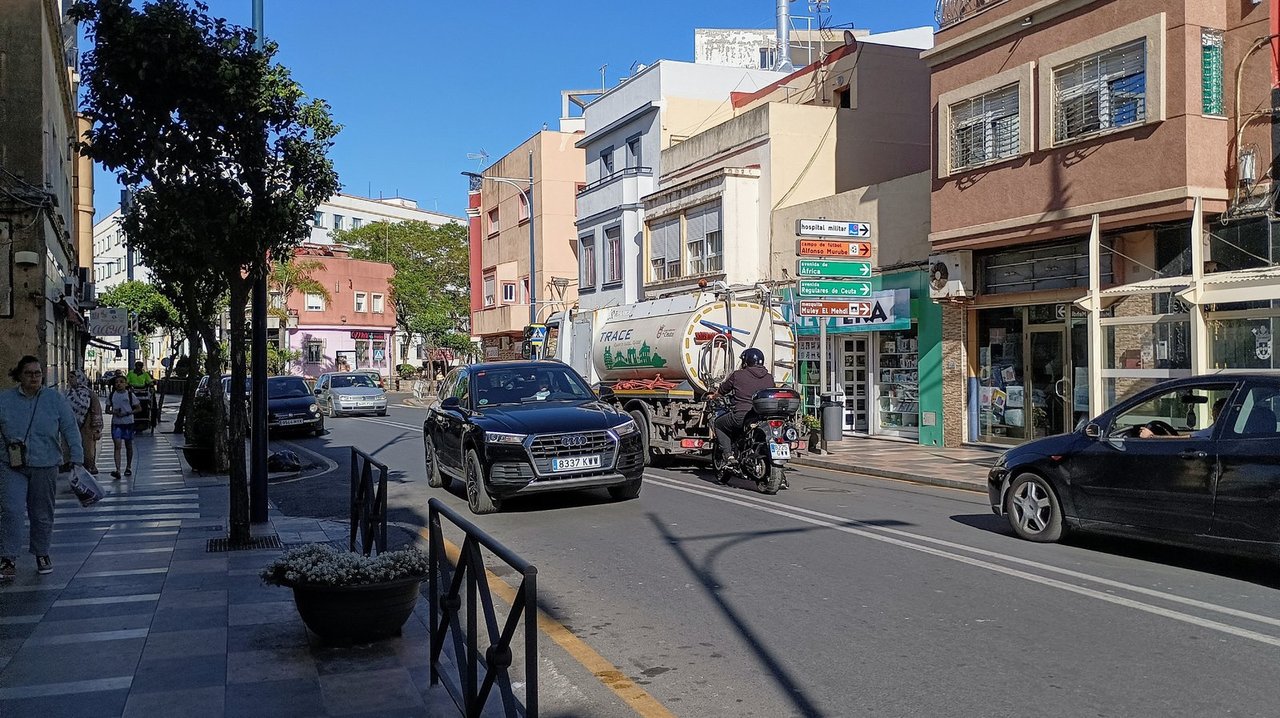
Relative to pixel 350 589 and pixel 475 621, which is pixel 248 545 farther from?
pixel 475 621

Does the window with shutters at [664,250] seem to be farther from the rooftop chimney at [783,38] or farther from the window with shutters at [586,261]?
the rooftop chimney at [783,38]

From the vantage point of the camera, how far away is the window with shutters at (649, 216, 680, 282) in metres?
29.3

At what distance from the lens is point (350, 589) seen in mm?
5602

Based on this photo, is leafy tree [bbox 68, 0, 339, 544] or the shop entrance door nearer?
leafy tree [bbox 68, 0, 339, 544]

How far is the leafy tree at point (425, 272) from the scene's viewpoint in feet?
194

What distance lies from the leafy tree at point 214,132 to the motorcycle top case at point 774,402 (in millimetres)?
5836

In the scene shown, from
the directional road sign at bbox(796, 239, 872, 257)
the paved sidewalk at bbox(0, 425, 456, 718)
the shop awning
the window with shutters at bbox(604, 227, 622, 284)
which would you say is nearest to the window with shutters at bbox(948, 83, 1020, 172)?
the directional road sign at bbox(796, 239, 872, 257)

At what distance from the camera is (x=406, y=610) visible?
592 cm

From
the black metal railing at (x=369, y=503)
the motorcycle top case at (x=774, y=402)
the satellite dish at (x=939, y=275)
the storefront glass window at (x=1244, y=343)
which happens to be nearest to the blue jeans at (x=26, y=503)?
the black metal railing at (x=369, y=503)

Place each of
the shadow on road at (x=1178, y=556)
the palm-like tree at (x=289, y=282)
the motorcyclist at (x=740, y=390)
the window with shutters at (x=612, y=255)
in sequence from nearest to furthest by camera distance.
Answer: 1. the shadow on road at (x=1178, y=556)
2. the motorcyclist at (x=740, y=390)
3. the window with shutters at (x=612, y=255)
4. the palm-like tree at (x=289, y=282)

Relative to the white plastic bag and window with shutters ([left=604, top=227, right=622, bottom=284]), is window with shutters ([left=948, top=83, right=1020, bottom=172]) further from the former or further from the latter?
window with shutters ([left=604, top=227, right=622, bottom=284])

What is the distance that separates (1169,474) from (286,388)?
23232 millimetres

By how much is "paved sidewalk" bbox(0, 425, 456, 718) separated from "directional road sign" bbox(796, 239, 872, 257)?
466 inches

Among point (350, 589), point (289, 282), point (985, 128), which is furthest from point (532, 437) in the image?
point (289, 282)
